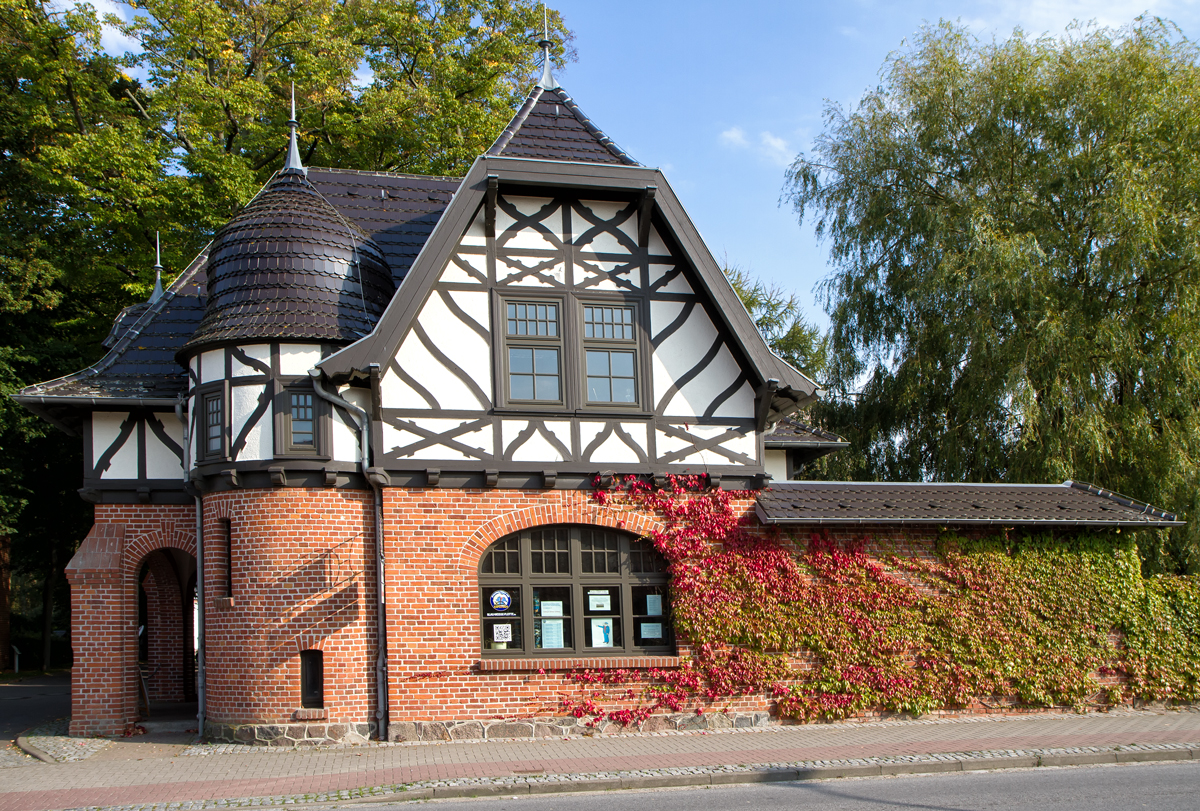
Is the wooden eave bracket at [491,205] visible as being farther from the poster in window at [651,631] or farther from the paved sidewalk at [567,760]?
the paved sidewalk at [567,760]

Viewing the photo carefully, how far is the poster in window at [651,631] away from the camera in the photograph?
12.9 meters

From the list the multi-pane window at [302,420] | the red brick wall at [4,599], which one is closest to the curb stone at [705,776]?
the multi-pane window at [302,420]

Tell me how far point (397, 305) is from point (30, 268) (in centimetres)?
1547

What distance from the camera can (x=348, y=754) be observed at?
11203mm

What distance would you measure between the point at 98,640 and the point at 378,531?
15.2ft

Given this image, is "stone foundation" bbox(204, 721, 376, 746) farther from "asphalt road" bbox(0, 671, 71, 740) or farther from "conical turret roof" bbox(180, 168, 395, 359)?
"conical turret roof" bbox(180, 168, 395, 359)

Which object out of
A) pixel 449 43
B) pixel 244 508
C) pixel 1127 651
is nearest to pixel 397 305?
pixel 244 508

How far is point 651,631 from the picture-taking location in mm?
12945

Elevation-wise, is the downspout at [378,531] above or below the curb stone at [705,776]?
above

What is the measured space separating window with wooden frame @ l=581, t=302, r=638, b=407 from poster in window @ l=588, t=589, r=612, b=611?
8.43 feet

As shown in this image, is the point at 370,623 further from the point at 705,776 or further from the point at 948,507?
the point at 948,507

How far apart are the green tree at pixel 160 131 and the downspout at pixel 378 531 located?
511 inches

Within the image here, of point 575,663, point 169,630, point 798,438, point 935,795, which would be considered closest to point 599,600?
point 575,663

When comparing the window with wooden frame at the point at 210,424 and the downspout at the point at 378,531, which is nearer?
the downspout at the point at 378,531
